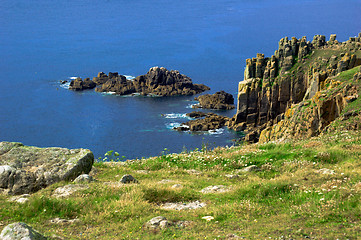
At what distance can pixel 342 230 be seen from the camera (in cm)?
1248

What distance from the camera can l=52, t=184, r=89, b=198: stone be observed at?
17875mm

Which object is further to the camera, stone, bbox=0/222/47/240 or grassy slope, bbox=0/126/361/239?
grassy slope, bbox=0/126/361/239

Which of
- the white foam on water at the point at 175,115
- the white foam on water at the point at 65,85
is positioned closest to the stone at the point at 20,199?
the white foam on water at the point at 175,115

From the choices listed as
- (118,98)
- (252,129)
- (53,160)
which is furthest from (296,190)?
(118,98)

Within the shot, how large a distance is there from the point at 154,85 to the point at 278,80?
57.1m

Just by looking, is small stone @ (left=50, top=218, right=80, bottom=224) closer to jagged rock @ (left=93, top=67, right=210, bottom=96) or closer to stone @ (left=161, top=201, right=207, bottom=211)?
stone @ (left=161, top=201, right=207, bottom=211)

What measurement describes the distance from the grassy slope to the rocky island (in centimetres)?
13392

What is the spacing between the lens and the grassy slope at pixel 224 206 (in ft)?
43.6

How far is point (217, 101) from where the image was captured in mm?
136750

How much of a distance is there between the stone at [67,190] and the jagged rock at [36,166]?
65.6 inches

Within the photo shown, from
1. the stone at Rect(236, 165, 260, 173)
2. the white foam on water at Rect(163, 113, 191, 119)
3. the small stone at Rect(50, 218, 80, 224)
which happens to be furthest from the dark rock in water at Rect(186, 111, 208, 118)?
the small stone at Rect(50, 218, 80, 224)

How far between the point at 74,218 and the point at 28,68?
191907 mm

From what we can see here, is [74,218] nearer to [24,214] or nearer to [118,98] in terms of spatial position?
[24,214]

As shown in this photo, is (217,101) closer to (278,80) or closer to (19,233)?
(278,80)
